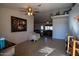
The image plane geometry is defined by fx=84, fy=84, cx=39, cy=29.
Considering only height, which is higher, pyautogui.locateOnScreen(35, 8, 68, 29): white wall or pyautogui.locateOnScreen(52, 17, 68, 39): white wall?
pyautogui.locateOnScreen(35, 8, 68, 29): white wall

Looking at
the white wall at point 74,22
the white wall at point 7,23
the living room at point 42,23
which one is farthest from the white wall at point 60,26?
the white wall at point 7,23

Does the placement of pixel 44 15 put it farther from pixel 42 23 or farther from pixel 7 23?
pixel 7 23

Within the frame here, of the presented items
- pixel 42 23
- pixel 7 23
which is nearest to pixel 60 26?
pixel 42 23

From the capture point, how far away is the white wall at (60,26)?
2.33 m

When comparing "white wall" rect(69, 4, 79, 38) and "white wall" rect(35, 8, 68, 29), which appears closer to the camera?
"white wall" rect(69, 4, 79, 38)

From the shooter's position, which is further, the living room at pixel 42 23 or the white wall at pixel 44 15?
the white wall at pixel 44 15

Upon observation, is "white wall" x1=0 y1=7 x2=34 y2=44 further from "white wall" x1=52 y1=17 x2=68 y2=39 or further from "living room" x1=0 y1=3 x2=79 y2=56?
"white wall" x1=52 y1=17 x2=68 y2=39

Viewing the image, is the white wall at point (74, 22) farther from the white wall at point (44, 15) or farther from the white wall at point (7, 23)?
the white wall at point (7, 23)

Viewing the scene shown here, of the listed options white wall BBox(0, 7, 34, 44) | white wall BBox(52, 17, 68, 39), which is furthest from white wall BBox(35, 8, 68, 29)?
white wall BBox(0, 7, 34, 44)

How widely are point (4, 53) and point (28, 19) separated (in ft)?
5.54

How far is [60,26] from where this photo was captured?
7.93 ft

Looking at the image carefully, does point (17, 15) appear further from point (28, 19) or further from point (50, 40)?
point (50, 40)

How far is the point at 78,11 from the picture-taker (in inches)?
81.4

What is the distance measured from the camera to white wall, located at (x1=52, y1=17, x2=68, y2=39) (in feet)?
7.66
